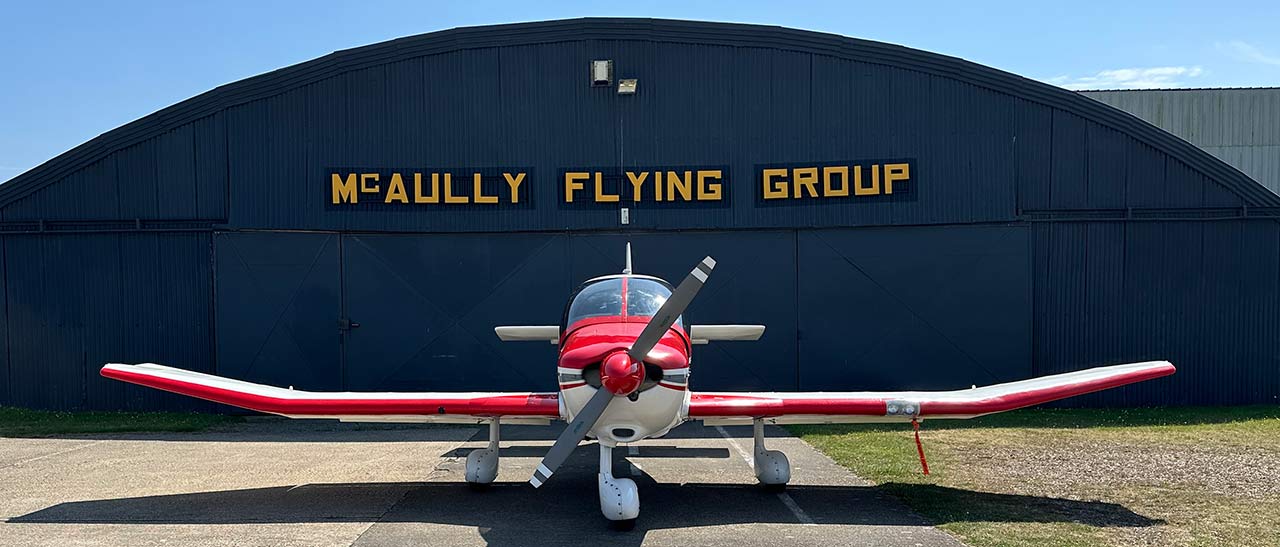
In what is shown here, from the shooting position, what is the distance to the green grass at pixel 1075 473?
8.14m

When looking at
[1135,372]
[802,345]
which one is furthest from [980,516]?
[802,345]

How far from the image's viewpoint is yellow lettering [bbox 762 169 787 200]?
16844 millimetres

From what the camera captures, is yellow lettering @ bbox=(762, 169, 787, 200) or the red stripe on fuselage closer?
the red stripe on fuselage

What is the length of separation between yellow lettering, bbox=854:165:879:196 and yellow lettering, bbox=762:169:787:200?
4.09 ft

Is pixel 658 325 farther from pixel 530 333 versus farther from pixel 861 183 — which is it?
pixel 861 183

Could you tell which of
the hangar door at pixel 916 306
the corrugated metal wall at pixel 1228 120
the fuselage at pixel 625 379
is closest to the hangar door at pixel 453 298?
the hangar door at pixel 916 306

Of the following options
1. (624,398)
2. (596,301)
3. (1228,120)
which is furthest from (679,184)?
(1228,120)

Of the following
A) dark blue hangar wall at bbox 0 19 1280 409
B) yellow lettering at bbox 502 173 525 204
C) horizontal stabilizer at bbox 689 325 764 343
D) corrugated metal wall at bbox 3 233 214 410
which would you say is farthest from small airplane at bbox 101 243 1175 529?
yellow lettering at bbox 502 173 525 204

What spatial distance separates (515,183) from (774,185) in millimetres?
4626

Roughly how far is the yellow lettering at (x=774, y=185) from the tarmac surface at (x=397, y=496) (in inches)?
184

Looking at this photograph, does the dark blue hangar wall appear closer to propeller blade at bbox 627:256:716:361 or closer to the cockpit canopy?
the cockpit canopy

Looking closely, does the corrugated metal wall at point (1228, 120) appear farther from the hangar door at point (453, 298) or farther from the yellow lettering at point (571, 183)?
the yellow lettering at point (571, 183)

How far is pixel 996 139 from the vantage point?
16.7 m

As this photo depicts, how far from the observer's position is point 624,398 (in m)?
8.23
